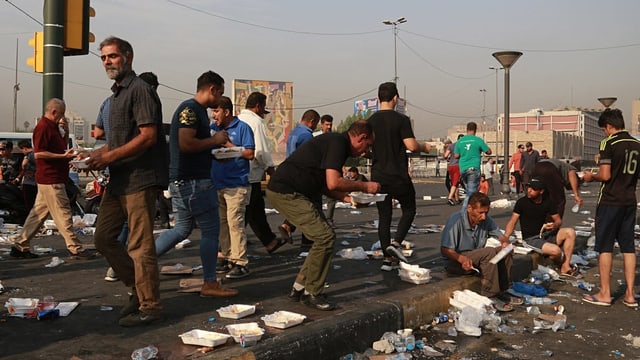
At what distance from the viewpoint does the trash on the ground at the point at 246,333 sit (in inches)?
139

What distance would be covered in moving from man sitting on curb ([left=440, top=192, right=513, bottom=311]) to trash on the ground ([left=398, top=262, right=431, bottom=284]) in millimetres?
358

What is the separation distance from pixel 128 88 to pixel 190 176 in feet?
3.20

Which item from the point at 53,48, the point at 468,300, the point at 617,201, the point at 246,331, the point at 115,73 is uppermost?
the point at 53,48

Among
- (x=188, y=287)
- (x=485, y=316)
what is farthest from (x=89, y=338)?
(x=485, y=316)

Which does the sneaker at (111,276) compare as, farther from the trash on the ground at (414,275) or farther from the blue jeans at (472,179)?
the blue jeans at (472,179)

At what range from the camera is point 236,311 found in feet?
13.9

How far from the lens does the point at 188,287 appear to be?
5.09 metres

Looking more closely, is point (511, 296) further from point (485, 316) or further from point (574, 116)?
point (574, 116)

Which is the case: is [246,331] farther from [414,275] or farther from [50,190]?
[50,190]

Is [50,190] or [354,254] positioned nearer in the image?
[50,190]

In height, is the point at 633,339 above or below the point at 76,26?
below

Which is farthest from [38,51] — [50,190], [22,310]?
[22,310]

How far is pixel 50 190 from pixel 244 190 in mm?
2267

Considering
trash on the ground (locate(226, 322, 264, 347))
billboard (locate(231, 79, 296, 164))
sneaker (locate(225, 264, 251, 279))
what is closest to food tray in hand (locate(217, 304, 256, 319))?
trash on the ground (locate(226, 322, 264, 347))
